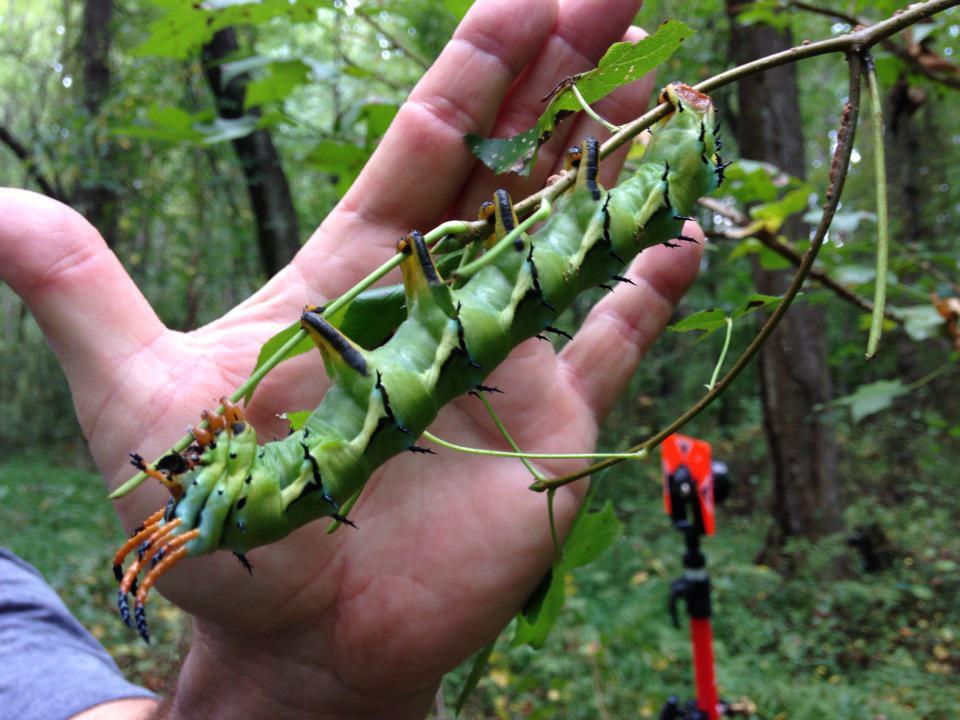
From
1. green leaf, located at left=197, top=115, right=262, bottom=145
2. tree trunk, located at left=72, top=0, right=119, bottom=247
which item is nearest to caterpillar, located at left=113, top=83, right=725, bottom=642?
green leaf, located at left=197, top=115, right=262, bottom=145

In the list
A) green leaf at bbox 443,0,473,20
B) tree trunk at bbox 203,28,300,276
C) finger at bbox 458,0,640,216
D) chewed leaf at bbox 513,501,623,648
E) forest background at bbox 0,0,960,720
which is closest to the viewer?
finger at bbox 458,0,640,216

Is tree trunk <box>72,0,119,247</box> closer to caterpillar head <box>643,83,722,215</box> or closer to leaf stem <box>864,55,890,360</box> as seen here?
caterpillar head <box>643,83,722,215</box>

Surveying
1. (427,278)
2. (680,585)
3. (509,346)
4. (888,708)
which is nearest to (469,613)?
(509,346)

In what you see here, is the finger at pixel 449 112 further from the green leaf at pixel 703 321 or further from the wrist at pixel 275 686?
the wrist at pixel 275 686

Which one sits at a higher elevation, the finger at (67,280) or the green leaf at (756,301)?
the finger at (67,280)

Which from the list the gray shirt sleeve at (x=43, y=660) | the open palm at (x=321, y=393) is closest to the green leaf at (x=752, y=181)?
the open palm at (x=321, y=393)

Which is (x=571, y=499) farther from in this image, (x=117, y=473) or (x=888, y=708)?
(x=888, y=708)
